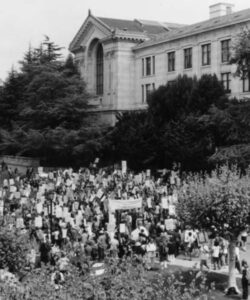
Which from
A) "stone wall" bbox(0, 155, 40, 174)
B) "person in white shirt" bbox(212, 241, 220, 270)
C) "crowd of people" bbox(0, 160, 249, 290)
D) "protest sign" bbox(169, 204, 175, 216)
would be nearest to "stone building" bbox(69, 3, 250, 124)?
"stone wall" bbox(0, 155, 40, 174)

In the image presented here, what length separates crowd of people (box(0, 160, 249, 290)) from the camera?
25.2m

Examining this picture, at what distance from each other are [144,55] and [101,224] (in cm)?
4583

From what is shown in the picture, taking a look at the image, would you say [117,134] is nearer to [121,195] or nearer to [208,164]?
[208,164]

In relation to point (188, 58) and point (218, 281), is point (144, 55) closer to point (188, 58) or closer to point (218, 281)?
point (188, 58)

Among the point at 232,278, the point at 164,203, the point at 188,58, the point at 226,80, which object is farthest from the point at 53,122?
the point at 232,278

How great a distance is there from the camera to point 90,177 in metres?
41.0

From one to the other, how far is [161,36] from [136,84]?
627 cm

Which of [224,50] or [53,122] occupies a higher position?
[224,50]

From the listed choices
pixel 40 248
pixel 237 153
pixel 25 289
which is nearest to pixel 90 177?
pixel 237 153

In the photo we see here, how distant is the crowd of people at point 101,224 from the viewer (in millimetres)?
25234

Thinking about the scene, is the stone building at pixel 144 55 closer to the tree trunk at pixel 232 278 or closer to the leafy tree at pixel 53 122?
the leafy tree at pixel 53 122

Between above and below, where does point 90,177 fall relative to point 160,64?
below

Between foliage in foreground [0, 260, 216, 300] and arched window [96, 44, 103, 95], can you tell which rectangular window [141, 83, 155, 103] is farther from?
foliage in foreground [0, 260, 216, 300]

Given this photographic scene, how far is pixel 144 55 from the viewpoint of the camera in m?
74.2
